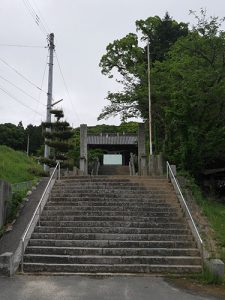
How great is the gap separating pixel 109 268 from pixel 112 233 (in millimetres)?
1653

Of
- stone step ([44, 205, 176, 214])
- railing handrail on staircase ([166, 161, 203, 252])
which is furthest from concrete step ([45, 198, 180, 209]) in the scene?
railing handrail on staircase ([166, 161, 203, 252])

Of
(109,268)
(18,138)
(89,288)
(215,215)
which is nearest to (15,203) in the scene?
(109,268)

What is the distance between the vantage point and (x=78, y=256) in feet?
29.7

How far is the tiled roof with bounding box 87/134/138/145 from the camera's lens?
122ft

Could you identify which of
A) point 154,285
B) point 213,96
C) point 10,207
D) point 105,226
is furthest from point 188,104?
point 154,285

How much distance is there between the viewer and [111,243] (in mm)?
9648

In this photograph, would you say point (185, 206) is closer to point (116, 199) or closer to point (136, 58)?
point (116, 199)

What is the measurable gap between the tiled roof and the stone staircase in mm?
23474

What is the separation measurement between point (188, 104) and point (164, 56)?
50.2ft

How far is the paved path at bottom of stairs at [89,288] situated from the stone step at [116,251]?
1109 millimetres

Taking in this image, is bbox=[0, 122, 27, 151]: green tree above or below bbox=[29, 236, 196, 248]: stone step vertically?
above

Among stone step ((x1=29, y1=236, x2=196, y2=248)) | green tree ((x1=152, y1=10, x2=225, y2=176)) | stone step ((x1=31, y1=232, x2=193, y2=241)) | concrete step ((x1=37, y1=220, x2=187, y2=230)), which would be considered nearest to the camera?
stone step ((x1=29, y1=236, x2=196, y2=248))

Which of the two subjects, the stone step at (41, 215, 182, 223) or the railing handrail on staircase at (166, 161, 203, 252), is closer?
the railing handrail on staircase at (166, 161, 203, 252)

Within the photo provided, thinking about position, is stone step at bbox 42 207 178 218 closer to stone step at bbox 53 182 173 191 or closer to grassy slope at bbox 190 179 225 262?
grassy slope at bbox 190 179 225 262
